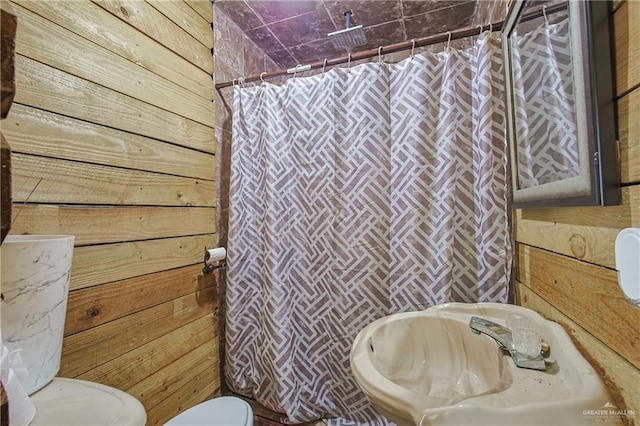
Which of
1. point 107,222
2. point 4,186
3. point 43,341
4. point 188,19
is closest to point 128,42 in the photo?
point 188,19

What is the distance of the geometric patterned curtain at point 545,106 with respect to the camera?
24.6 inches

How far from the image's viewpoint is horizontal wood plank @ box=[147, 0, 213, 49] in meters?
1.33

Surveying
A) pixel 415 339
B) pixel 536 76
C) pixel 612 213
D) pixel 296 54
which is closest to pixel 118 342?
pixel 415 339

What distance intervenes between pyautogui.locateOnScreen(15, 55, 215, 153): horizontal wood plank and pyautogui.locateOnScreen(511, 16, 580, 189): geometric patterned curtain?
143cm

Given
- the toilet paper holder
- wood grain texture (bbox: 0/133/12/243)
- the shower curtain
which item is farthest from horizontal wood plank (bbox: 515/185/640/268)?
the toilet paper holder

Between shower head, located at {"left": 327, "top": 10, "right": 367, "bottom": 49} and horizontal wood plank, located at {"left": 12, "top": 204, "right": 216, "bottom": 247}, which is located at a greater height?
shower head, located at {"left": 327, "top": 10, "right": 367, "bottom": 49}

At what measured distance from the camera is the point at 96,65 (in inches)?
40.6

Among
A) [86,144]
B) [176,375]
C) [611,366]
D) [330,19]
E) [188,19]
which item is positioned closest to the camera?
[611,366]

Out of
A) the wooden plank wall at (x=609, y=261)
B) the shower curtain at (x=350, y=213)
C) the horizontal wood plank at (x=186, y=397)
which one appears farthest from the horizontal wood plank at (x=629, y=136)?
the horizontal wood plank at (x=186, y=397)

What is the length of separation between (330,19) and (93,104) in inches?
55.6

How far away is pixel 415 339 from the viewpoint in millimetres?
934

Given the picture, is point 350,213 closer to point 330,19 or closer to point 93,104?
point 93,104

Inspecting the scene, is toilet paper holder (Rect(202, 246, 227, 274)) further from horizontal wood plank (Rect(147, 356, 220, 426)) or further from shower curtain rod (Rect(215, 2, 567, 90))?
shower curtain rod (Rect(215, 2, 567, 90))

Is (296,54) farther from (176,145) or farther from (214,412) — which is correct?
(214,412)
